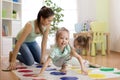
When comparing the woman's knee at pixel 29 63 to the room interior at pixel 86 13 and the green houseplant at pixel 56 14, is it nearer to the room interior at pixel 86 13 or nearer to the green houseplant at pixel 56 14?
the room interior at pixel 86 13

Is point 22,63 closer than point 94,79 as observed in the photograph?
No

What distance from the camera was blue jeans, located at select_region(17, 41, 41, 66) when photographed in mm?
2713

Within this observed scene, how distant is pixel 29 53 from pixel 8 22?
70.8 inches

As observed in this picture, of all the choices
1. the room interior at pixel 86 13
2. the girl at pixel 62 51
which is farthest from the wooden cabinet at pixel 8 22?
the girl at pixel 62 51

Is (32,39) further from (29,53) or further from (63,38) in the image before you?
(63,38)

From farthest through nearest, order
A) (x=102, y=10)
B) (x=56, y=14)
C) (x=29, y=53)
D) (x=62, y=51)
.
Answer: (x=102, y=10), (x=56, y=14), (x=29, y=53), (x=62, y=51)

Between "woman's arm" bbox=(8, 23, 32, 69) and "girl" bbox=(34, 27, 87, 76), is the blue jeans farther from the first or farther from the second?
"girl" bbox=(34, 27, 87, 76)

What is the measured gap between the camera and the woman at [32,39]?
234 centimetres

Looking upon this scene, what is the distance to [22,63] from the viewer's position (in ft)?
9.67

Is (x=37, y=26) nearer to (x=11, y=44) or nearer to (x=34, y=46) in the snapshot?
(x=34, y=46)

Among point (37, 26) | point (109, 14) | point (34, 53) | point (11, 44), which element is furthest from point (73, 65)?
point (109, 14)

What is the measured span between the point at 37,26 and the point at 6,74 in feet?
2.03

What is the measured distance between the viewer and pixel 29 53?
274 cm

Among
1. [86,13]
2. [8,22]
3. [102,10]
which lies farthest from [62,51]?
[102,10]
